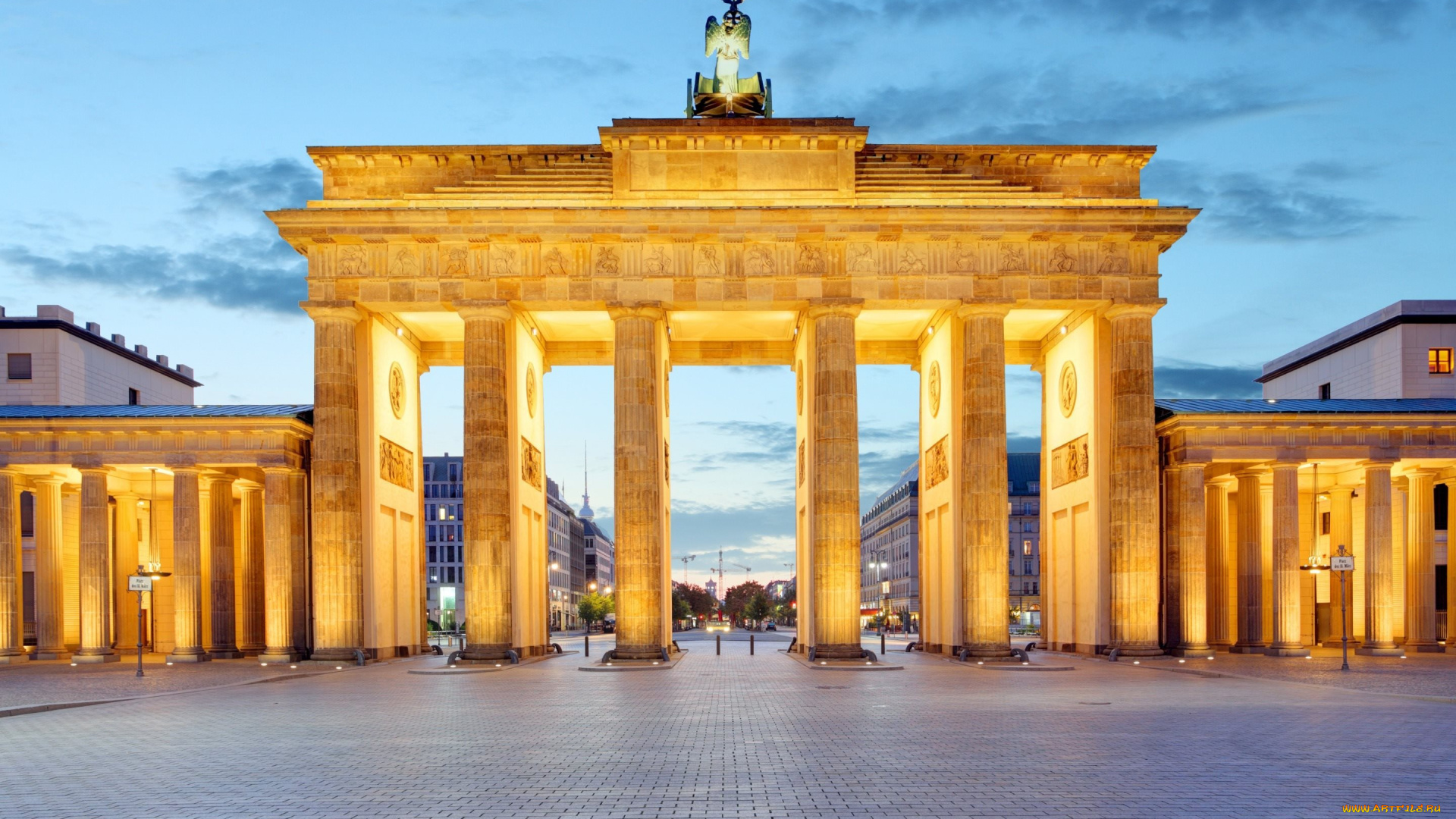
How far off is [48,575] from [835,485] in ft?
104

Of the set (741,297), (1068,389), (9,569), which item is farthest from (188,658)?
(1068,389)

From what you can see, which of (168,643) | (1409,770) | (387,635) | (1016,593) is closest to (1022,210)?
(387,635)

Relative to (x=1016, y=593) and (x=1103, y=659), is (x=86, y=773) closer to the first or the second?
(x=1103, y=659)

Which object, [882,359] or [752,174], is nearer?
[752,174]

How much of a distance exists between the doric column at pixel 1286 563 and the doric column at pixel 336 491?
33.9 m

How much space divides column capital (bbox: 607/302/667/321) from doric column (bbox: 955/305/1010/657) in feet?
23.6

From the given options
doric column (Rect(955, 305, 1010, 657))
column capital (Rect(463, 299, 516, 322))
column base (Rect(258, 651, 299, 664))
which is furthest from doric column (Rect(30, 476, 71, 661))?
doric column (Rect(955, 305, 1010, 657))

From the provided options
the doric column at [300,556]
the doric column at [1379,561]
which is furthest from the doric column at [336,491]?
the doric column at [1379,561]

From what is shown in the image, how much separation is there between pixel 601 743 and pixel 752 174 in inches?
1216

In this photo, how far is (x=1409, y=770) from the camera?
15750 millimetres

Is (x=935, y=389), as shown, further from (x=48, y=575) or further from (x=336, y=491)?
(x=48, y=575)

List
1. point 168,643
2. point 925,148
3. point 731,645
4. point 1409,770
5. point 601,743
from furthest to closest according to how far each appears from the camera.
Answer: point 731,645, point 168,643, point 925,148, point 601,743, point 1409,770

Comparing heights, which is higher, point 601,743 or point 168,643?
point 601,743

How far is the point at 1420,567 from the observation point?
5294 cm
